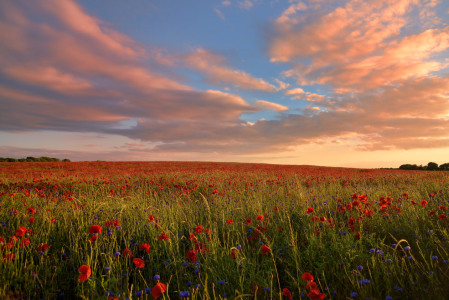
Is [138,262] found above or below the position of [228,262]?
above

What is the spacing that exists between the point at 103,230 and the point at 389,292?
174 inches

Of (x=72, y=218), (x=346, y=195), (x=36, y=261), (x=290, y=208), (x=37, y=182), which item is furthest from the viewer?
(x=37, y=182)

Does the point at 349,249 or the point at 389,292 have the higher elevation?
the point at 349,249

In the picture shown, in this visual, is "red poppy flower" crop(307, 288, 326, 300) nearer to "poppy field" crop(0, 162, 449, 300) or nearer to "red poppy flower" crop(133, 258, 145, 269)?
"poppy field" crop(0, 162, 449, 300)

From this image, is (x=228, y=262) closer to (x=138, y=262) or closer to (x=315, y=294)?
(x=138, y=262)

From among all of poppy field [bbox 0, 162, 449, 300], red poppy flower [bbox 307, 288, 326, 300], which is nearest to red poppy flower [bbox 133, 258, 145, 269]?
poppy field [bbox 0, 162, 449, 300]

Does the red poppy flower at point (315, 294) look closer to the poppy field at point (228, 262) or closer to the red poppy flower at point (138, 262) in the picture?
the poppy field at point (228, 262)

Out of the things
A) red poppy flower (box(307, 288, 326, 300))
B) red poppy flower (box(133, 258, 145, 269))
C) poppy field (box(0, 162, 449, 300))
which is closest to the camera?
red poppy flower (box(307, 288, 326, 300))

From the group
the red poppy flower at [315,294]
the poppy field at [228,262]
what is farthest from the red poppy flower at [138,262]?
the red poppy flower at [315,294]

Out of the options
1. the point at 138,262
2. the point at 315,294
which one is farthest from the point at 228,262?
the point at 315,294

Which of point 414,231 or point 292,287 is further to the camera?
point 414,231

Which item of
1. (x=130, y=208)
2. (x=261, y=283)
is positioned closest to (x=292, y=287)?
(x=261, y=283)

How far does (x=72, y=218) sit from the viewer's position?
5.34 meters

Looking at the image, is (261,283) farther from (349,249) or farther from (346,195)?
(346,195)
